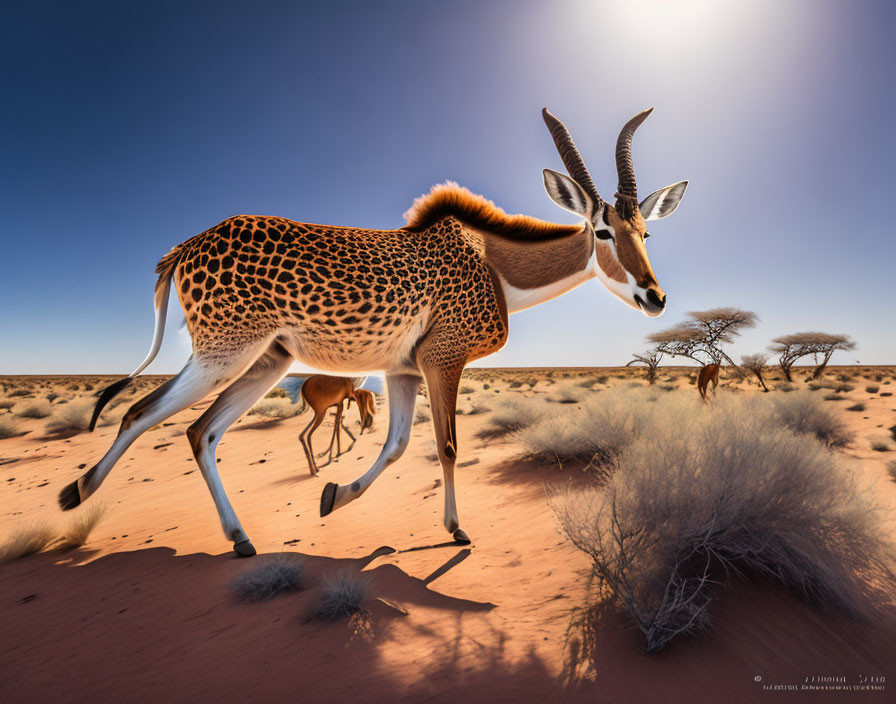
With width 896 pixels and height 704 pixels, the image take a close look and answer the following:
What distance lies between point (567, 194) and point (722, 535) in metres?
3.06

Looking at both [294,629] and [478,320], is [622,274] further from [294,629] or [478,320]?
[294,629]

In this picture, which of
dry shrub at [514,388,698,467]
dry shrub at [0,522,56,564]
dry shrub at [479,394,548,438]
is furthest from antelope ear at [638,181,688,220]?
dry shrub at [0,522,56,564]

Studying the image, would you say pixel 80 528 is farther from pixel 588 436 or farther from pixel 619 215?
pixel 619 215

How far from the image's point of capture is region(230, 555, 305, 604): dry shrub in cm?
273

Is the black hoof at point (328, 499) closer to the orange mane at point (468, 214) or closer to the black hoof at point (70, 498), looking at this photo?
the black hoof at point (70, 498)

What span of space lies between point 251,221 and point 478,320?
2249mm

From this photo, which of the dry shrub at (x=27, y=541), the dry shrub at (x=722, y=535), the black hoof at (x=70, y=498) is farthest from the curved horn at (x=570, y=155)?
the dry shrub at (x=27, y=541)

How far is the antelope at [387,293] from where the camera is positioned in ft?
11.1

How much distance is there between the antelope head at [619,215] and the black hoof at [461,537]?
260 cm

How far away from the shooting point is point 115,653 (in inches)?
88.1

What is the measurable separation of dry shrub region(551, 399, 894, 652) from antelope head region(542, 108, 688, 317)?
4.72ft

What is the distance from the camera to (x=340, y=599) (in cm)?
240

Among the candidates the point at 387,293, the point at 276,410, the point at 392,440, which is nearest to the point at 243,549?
the point at 392,440

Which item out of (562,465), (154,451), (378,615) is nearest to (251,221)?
(378,615)
